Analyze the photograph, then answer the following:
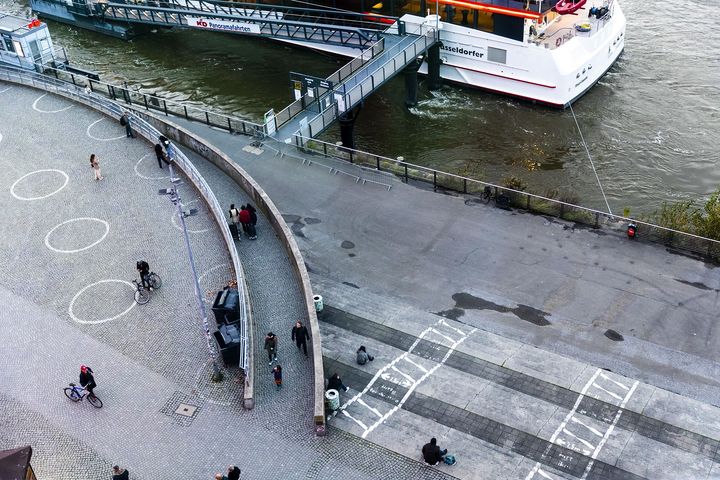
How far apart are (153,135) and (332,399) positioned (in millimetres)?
17910

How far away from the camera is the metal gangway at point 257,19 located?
48.6 meters

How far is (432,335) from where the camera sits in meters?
26.2

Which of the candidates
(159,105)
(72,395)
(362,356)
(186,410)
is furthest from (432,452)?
(159,105)

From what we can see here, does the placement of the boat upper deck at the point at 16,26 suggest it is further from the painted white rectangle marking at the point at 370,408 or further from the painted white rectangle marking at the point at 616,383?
the painted white rectangle marking at the point at 616,383

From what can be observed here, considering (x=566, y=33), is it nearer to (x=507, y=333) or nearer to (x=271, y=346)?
(x=507, y=333)

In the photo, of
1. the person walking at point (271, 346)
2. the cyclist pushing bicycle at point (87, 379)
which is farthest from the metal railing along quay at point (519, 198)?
the cyclist pushing bicycle at point (87, 379)

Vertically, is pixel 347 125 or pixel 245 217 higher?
pixel 245 217

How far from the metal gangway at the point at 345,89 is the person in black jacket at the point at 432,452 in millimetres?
19152

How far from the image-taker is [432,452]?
20.9m

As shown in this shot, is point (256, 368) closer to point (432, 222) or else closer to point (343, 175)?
point (432, 222)

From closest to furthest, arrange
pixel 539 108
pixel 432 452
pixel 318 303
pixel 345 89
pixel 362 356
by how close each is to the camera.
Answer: pixel 432 452, pixel 362 356, pixel 318 303, pixel 345 89, pixel 539 108

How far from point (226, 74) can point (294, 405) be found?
35.1 metres

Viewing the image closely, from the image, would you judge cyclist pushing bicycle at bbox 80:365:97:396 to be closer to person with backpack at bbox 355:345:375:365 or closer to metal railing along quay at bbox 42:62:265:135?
person with backpack at bbox 355:345:375:365

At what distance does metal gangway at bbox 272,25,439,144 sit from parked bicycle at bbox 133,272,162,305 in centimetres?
1171
